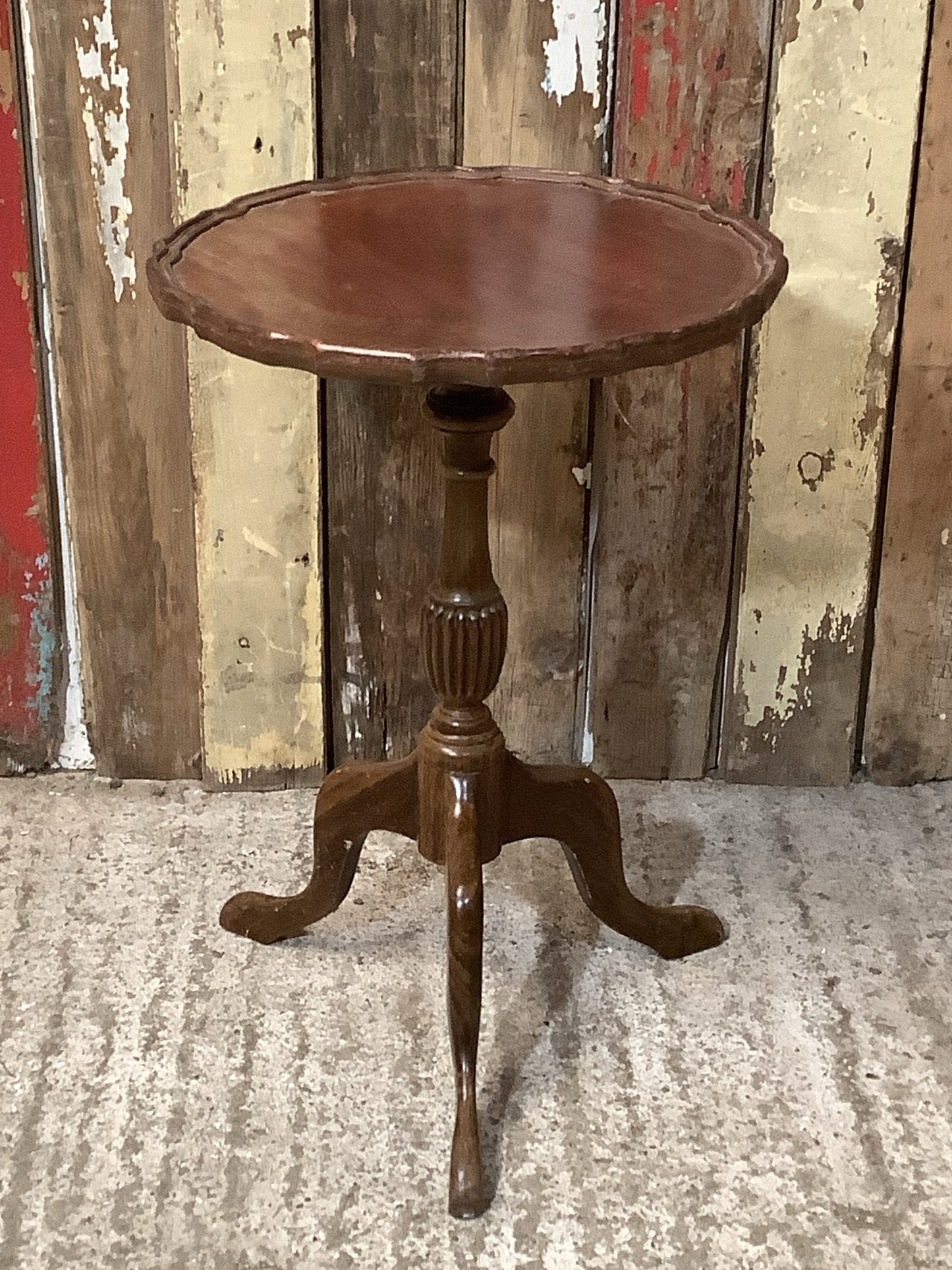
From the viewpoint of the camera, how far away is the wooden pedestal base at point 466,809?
158cm

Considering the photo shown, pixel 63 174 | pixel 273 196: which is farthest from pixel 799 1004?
pixel 63 174

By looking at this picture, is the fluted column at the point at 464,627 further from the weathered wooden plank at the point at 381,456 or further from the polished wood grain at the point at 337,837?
the weathered wooden plank at the point at 381,456

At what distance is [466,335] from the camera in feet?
4.30

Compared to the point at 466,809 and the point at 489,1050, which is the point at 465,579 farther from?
the point at 489,1050

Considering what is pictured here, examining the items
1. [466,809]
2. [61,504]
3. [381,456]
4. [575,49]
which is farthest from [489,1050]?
[575,49]

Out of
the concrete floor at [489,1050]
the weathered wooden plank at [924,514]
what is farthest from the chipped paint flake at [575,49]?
the concrete floor at [489,1050]

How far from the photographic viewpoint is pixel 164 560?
6.84 ft

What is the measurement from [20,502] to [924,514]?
3.91 feet

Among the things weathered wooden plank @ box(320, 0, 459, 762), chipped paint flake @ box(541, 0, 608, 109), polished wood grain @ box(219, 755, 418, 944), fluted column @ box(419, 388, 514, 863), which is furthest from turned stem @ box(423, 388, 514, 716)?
chipped paint flake @ box(541, 0, 608, 109)

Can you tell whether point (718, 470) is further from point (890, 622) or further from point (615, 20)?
point (615, 20)

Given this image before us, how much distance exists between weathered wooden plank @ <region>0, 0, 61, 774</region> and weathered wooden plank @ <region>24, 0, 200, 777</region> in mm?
34

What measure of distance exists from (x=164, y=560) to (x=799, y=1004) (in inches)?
38.9

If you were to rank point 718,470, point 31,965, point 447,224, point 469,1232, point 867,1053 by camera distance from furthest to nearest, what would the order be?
point 718,470 < point 31,965 < point 867,1053 < point 447,224 < point 469,1232

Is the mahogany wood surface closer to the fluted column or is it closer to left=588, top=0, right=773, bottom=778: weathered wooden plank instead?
the fluted column
